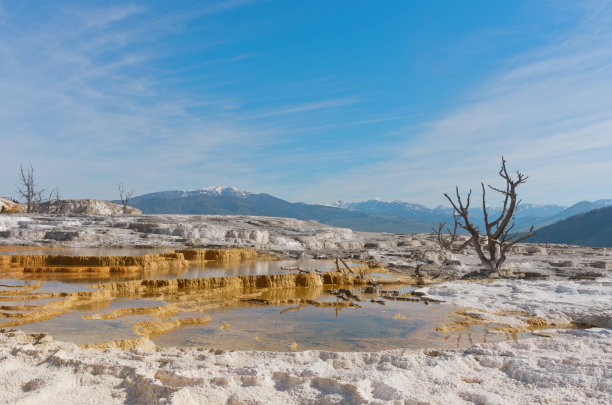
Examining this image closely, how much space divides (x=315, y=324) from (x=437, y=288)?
15.0ft

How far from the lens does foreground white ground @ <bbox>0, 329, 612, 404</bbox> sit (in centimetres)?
362

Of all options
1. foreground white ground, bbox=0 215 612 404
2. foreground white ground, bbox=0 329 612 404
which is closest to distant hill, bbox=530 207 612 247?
foreground white ground, bbox=0 215 612 404

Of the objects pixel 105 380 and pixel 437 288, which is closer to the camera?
pixel 105 380

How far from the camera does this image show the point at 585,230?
252ft

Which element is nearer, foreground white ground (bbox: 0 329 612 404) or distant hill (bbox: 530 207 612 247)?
foreground white ground (bbox: 0 329 612 404)

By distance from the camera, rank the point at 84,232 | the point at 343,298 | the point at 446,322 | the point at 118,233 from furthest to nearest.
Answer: the point at 118,233, the point at 84,232, the point at 343,298, the point at 446,322

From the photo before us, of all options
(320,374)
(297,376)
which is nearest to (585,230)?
(320,374)

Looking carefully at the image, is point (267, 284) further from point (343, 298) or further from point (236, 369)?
point (236, 369)

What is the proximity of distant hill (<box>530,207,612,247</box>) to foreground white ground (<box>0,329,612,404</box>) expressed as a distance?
252 feet

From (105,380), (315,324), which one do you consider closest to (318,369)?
(105,380)

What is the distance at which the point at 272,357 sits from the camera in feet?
16.0

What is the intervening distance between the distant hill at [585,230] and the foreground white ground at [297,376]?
7678cm

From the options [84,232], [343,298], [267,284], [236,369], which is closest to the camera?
[236,369]

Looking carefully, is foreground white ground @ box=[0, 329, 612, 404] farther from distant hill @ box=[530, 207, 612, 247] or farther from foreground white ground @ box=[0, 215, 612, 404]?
distant hill @ box=[530, 207, 612, 247]
